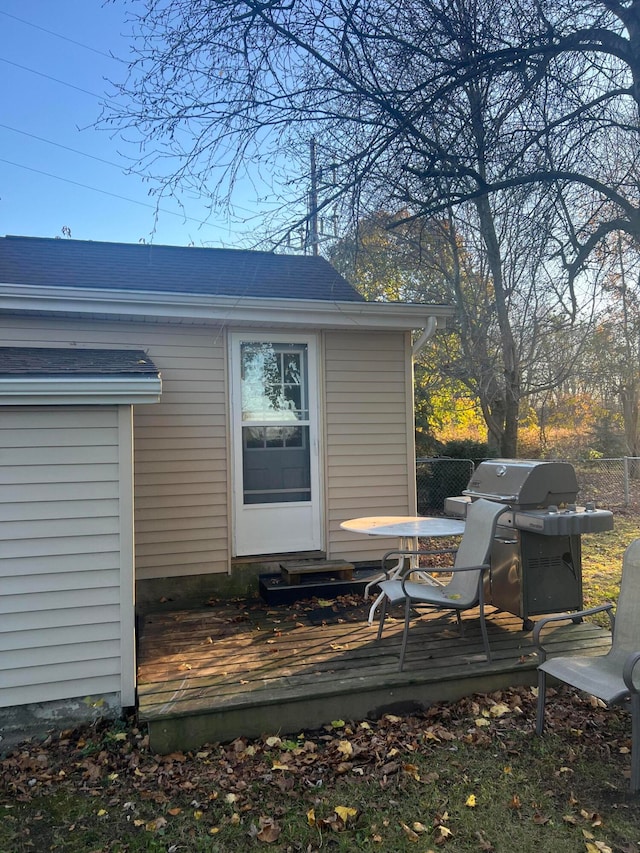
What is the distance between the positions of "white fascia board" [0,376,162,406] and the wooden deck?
5.79ft

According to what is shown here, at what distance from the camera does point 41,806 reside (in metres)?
2.72

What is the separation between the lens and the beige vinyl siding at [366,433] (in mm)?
5879

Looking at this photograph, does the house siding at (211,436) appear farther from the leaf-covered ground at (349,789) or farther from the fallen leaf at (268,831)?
the fallen leaf at (268,831)

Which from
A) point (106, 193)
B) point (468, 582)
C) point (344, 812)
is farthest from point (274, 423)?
point (344, 812)

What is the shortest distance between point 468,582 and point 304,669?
1268 mm

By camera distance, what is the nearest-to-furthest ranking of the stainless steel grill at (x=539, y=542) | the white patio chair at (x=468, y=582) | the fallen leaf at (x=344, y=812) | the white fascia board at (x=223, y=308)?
the fallen leaf at (x=344, y=812), the white patio chair at (x=468, y=582), the stainless steel grill at (x=539, y=542), the white fascia board at (x=223, y=308)

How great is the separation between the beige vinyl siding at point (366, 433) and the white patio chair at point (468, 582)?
176cm

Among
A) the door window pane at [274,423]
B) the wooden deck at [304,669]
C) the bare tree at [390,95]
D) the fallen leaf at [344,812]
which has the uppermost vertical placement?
the bare tree at [390,95]

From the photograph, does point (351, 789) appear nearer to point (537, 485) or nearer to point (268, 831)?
point (268, 831)

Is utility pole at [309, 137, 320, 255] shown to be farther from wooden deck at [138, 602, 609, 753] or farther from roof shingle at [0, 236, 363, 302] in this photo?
wooden deck at [138, 602, 609, 753]

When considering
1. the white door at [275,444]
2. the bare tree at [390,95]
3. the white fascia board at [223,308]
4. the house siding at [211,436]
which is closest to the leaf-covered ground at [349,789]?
the house siding at [211,436]

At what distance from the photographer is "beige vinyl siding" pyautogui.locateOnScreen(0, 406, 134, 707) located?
3398mm

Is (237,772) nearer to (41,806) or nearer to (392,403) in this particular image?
(41,806)

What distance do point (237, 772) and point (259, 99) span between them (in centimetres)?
416
